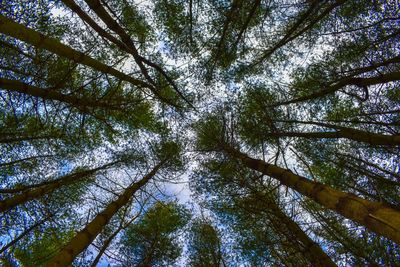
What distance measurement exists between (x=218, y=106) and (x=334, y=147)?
2978 mm

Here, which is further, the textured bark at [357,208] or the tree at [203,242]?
the tree at [203,242]

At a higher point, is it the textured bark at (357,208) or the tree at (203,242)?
the tree at (203,242)

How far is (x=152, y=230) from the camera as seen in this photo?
9.28 meters

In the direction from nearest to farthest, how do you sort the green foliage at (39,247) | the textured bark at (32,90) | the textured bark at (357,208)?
the textured bark at (357,208), the textured bark at (32,90), the green foliage at (39,247)

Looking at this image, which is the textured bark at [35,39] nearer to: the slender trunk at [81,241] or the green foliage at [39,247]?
the slender trunk at [81,241]

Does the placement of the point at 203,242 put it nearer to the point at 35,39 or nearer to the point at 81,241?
the point at 81,241

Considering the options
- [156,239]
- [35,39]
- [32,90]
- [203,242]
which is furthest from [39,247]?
[35,39]

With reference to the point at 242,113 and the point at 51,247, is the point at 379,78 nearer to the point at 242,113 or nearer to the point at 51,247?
the point at 242,113

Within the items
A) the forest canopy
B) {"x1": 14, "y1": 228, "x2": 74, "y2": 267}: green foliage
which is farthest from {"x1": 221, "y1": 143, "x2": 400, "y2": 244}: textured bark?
{"x1": 14, "y1": 228, "x2": 74, "y2": 267}: green foliage

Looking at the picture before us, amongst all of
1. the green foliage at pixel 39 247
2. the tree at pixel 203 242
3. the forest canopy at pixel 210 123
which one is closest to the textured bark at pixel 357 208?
the forest canopy at pixel 210 123

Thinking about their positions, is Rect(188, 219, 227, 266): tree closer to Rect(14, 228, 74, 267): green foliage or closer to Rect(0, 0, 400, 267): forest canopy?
Rect(0, 0, 400, 267): forest canopy

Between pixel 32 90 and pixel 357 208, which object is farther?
pixel 32 90

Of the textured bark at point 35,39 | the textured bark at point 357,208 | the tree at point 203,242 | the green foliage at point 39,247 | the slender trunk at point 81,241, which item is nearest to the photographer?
the textured bark at point 357,208

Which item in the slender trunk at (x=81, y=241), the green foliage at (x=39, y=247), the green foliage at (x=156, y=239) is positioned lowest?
the slender trunk at (x=81, y=241)
